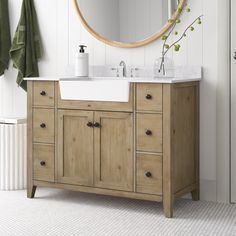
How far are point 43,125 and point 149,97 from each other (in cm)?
84

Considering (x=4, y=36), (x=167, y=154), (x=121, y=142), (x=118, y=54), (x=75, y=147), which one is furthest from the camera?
(x=4, y=36)

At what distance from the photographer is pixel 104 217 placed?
3.60 meters

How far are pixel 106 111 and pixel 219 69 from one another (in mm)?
789

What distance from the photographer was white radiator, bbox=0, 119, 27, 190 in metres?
4.35

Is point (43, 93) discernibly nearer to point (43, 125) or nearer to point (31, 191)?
point (43, 125)

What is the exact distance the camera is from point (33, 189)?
13.4 feet

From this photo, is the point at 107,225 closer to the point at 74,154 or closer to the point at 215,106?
the point at 74,154

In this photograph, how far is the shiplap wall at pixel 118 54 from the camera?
388cm

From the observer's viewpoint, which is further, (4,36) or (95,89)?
(4,36)

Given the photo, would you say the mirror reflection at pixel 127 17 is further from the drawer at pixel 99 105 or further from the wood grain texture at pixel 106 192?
the wood grain texture at pixel 106 192

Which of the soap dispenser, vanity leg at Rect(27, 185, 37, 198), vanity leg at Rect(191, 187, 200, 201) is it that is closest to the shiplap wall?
vanity leg at Rect(191, 187, 200, 201)

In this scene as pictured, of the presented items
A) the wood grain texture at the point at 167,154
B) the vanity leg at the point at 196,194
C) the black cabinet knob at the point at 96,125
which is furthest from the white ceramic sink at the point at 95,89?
the vanity leg at the point at 196,194

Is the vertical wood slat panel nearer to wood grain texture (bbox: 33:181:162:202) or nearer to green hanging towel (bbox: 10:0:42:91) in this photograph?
wood grain texture (bbox: 33:181:162:202)

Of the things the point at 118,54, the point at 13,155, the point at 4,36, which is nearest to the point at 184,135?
the point at 118,54
